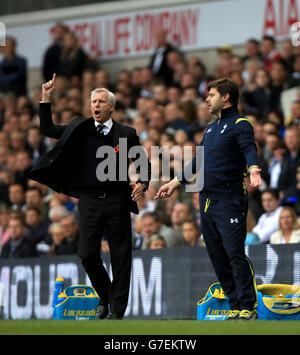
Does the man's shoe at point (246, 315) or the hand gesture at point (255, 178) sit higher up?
the hand gesture at point (255, 178)

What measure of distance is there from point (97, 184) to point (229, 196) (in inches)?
57.4

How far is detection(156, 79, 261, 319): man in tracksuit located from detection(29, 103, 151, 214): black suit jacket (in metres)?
0.90

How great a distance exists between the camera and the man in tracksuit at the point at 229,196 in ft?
28.6

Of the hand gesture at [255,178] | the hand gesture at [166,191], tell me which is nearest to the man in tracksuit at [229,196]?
the hand gesture at [255,178]

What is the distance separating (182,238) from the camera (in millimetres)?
13031

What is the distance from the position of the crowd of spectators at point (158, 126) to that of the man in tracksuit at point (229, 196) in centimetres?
293

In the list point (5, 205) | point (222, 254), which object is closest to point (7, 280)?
point (5, 205)

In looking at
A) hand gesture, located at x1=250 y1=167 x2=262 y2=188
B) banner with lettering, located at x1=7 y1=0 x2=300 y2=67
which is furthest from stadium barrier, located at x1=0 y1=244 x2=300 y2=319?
banner with lettering, located at x1=7 y1=0 x2=300 y2=67

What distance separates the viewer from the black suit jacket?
31.7ft

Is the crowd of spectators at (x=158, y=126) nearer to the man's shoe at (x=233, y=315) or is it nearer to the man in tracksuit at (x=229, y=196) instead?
the man in tracksuit at (x=229, y=196)

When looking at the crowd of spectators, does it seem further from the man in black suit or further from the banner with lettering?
the man in black suit

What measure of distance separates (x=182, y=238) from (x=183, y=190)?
1.34 meters

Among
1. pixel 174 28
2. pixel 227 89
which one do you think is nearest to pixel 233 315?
pixel 227 89

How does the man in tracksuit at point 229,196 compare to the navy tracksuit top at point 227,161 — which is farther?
the navy tracksuit top at point 227,161
